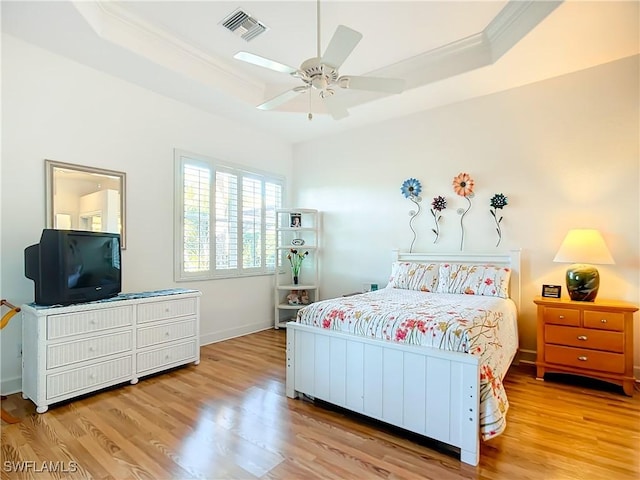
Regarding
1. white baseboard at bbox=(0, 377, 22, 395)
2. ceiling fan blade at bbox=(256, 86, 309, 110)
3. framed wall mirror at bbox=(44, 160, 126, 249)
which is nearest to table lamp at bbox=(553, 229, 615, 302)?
ceiling fan blade at bbox=(256, 86, 309, 110)

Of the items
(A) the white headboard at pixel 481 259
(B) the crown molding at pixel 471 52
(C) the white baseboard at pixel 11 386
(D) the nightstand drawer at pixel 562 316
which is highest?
(B) the crown molding at pixel 471 52

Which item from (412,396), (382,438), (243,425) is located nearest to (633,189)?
(412,396)

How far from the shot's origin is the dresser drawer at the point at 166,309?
312 centimetres

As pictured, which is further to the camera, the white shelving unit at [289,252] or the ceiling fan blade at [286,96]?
the white shelving unit at [289,252]

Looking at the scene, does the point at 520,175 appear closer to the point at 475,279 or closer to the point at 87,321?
the point at 475,279

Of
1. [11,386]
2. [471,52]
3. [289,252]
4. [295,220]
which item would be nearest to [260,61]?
[471,52]

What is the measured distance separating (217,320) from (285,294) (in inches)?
49.7

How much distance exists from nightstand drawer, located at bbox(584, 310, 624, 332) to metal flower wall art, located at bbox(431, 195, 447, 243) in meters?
1.66

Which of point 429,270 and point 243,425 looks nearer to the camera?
point 243,425

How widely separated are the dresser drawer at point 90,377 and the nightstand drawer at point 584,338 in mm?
3842

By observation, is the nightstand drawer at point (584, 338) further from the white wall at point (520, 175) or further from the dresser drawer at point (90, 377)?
the dresser drawer at point (90, 377)

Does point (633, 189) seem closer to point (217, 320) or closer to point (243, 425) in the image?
point (243, 425)

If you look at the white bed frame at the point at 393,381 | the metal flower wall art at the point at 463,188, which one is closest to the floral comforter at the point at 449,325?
the white bed frame at the point at 393,381

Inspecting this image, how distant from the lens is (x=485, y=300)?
3.04 metres
